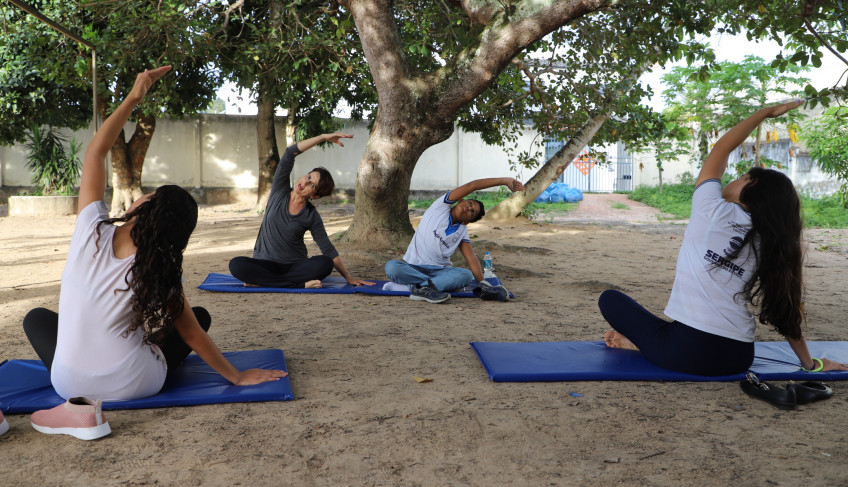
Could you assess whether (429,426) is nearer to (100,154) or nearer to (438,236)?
(100,154)

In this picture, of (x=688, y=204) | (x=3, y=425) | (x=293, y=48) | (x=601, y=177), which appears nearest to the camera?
(x=3, y=425)

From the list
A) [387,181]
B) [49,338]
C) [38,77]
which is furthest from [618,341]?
[38,77]

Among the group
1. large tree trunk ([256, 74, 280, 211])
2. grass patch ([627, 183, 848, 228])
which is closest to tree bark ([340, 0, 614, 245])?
grass patch ([627, 183, 848, 228])

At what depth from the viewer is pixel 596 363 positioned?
344cm

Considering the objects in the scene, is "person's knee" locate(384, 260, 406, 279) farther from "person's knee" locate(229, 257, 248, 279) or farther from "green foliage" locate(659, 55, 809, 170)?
"green foliage" locate(659, 55, 809, 170)

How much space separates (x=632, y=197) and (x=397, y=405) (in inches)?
781

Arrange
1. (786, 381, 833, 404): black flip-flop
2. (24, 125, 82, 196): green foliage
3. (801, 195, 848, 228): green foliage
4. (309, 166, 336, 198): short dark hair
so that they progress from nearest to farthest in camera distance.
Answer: (786, 381, 833, 404): black flip-flop < (309, 166, 336, 198): short dark hair < (801, 195, 848, 228): green foliage < (24, 125, 82, 196): green foliage

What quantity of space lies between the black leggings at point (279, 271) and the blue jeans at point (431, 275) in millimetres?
580

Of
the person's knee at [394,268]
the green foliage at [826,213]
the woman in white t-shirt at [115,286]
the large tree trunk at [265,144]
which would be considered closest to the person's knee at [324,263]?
the person's knee at [394,268]

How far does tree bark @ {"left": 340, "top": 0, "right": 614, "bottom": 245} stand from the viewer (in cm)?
663

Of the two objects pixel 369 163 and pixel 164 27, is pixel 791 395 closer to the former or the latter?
pixel 369 163

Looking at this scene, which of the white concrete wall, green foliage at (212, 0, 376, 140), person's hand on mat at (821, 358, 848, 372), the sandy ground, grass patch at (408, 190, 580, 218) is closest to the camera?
the sandy ground

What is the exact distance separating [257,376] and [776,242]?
7.97 ft

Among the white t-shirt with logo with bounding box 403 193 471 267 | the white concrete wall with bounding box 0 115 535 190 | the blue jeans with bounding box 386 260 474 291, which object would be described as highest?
the white concrete wall with bounding box 0 115 535 190
